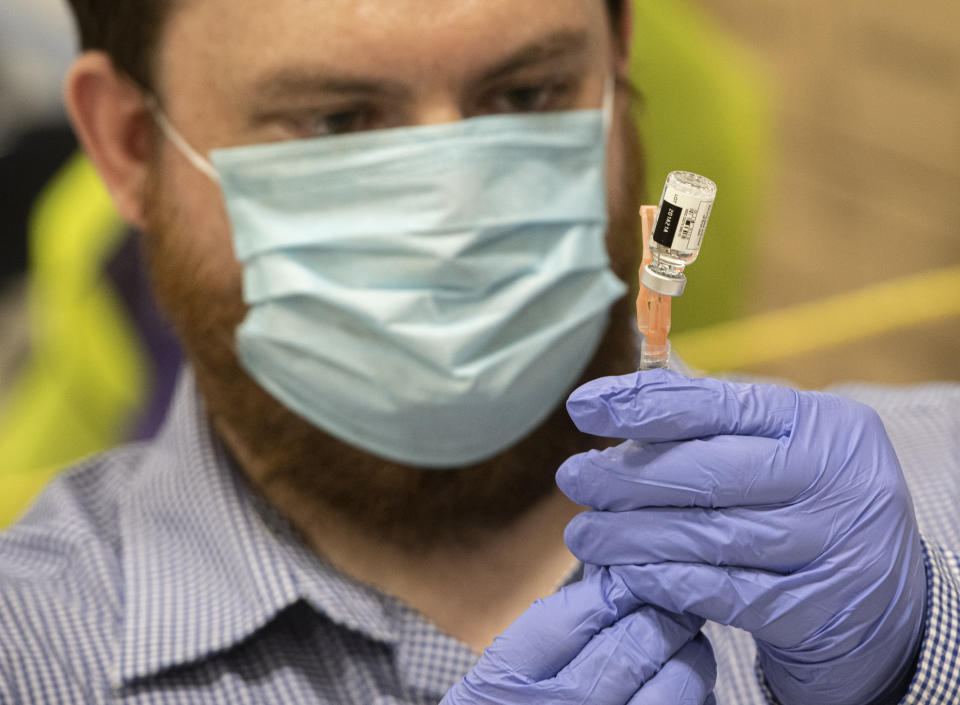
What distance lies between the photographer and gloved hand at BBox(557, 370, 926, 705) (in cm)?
85

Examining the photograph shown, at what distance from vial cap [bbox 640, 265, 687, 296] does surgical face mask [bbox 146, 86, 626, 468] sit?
0.36 meters

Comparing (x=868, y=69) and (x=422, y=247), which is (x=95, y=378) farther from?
(x=868, y=69)

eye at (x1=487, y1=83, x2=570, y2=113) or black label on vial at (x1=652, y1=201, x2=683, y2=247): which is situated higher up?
black label on vial at (x1=652, y1=201, x2=683, y2=247)

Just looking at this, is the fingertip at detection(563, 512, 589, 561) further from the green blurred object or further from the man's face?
the green blurred object

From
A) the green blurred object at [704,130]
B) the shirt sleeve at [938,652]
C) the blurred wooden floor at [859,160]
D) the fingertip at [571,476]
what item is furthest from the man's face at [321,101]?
the blurred wooden floor at [859,160]

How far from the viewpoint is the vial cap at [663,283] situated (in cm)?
80

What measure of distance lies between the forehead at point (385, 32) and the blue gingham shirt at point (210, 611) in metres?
0.49

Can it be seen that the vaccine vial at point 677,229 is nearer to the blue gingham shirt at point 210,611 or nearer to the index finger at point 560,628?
the index finger at point 560,628

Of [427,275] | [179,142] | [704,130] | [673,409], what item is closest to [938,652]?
[673,409]

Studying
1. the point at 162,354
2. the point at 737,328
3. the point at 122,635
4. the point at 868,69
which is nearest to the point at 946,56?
the point at 868,69

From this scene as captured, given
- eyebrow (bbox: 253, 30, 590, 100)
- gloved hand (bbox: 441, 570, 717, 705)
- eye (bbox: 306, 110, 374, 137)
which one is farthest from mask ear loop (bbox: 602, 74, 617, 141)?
gloved hand (bbox: 441, 570, 717, 705)

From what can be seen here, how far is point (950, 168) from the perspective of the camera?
2754 millimetres

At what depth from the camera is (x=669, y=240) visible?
2.59ft

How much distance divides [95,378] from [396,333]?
1.16m
